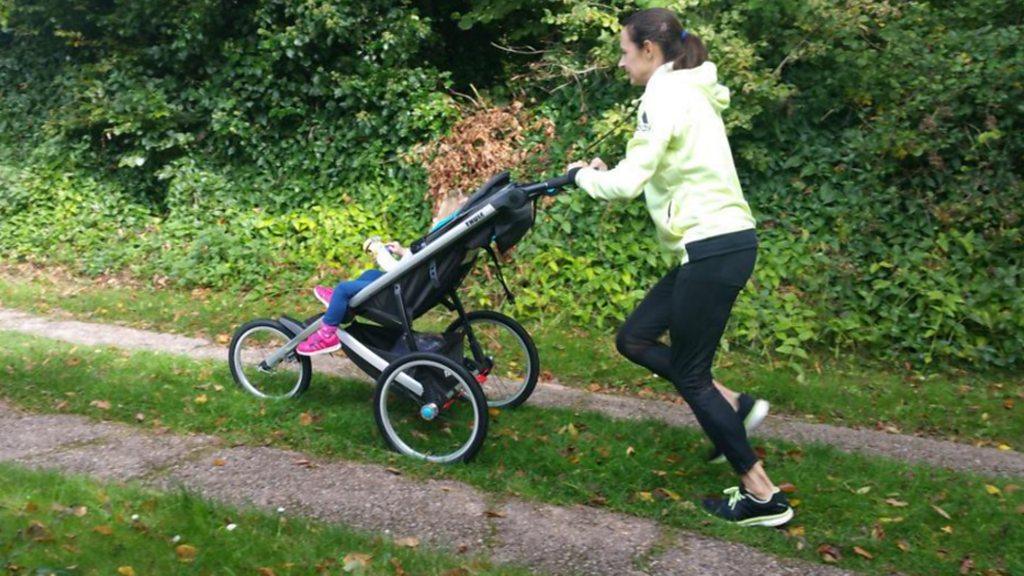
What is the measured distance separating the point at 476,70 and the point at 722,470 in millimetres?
7504

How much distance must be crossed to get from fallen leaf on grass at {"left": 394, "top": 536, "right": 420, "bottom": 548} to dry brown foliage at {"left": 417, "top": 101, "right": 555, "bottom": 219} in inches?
209

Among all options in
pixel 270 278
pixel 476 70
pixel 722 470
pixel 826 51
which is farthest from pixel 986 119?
pixel 270 278

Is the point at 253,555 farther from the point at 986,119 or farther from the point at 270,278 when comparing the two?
the point at 986,119

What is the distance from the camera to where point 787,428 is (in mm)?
5746

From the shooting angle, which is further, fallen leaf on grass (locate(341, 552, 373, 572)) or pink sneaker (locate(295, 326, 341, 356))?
pink sneaker (locate(295, 326, 341, 356))

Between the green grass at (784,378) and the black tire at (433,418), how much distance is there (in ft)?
5.56

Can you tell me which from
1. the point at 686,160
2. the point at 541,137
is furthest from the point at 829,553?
the point at 541,137

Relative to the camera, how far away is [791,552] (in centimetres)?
386

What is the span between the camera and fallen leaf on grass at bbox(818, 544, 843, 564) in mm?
3795

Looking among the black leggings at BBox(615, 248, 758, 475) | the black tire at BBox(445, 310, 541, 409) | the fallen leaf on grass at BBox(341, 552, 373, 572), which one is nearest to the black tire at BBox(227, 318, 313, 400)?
the black tire at BBox(445, 310, 541, 409)

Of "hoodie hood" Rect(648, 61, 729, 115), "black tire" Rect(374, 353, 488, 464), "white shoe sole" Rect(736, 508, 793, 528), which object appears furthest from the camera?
"black tire" Rect(374, 353, 488, 464)

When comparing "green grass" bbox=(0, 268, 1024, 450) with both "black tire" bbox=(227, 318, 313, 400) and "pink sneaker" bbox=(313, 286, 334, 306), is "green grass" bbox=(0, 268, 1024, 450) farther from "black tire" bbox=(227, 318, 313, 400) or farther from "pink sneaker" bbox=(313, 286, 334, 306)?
"pink sneaker" bbox=(313, 286, 334, 306)

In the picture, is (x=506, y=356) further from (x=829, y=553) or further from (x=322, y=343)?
(x=829, y=553)

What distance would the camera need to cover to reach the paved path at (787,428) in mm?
5293
